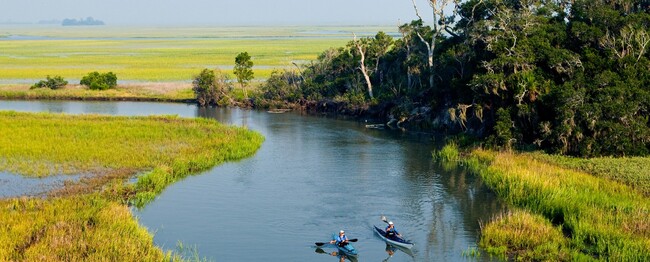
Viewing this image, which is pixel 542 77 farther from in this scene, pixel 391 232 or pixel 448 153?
pixel 391 232

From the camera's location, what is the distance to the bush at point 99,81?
70.2m

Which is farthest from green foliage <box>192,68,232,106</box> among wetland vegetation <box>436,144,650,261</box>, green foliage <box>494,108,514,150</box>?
wetland vegetation <box>436,144,650,261</box>

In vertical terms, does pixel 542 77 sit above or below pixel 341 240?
above

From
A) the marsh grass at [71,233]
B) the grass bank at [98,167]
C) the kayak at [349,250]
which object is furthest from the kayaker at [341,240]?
the grass bank at [98,167]

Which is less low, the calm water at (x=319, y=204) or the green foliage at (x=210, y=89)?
the green foliage at (x=210, y=89)

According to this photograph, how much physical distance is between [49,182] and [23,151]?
723 centimetres

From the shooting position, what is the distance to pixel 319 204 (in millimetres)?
29578

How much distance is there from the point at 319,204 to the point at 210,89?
36.3m

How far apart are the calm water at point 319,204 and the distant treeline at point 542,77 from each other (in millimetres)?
4214

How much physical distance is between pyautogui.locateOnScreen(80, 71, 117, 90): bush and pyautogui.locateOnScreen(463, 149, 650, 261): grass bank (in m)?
44.3

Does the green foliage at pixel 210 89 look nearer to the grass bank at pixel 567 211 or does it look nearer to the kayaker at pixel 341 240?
the grass bank at pixel 567 211

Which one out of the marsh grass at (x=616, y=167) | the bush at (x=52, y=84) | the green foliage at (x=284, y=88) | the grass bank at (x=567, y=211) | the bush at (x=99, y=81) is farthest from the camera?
the bush at (x=52, y=84)

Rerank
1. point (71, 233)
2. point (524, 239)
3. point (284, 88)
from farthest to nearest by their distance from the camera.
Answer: point (284, 88) < point (524, 239) < point (71, 233)

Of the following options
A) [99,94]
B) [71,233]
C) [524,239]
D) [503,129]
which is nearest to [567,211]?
[524,239]
